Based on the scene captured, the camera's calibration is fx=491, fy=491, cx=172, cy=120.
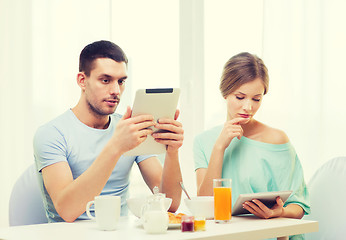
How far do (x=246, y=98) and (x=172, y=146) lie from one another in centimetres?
46

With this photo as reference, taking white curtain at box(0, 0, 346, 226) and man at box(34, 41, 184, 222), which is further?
white curtain at box(0, 0, 346, 226)

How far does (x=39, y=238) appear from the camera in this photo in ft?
4.39

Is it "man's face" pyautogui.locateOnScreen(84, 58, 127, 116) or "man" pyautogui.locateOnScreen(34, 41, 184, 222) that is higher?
"man's face" pyautogui.locateOnScreen(84, 58, 127, 116)

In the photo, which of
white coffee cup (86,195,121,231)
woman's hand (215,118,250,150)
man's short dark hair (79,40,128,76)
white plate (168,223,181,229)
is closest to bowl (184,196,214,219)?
white plate (168,223,181,229)

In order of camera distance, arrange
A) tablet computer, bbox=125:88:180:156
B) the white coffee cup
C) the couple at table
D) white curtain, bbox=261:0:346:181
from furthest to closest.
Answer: white curtain, bbox=261:0:346:181
the couple at table
tablet computer, bbox=125:88:180:156
the white coffee cup

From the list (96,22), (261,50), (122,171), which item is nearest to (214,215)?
(122,171)

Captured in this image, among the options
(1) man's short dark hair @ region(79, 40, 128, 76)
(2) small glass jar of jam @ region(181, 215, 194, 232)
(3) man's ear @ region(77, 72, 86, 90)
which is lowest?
(2) small glass jar of jam @ region(181, 215, 194, 232)

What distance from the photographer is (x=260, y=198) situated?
168cm

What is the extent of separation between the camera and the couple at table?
1.95 meters

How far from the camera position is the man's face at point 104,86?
6.55ft

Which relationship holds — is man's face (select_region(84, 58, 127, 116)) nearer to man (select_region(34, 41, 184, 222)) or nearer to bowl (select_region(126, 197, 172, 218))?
man (select_region(34, 41, 184, 222))

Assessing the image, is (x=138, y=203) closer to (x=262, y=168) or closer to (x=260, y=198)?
(x=260, y=198)

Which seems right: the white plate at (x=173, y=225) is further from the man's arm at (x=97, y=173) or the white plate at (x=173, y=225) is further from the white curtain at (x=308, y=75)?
the white curtain at (x=308, y=75)

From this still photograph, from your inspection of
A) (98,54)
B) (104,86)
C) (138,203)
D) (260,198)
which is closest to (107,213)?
(138,203)
